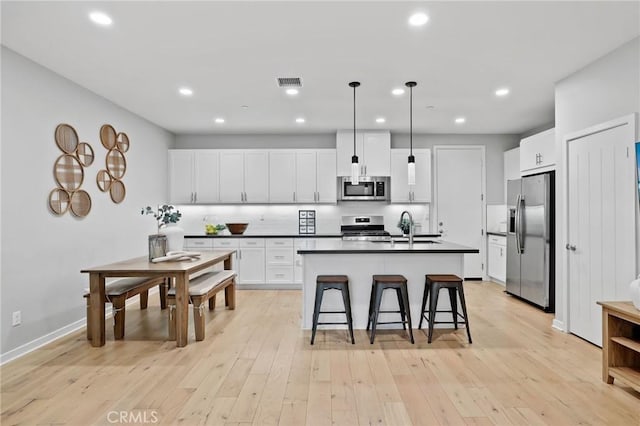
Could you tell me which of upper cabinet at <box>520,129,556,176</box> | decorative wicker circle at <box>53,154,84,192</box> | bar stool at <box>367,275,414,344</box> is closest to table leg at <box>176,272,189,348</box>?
decorative wicker circle at <box>53,154,84,192</box>

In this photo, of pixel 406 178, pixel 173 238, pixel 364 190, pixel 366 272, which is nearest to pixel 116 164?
pixel 173 238

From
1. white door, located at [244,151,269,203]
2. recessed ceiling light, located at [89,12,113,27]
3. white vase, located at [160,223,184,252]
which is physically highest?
recessed ceiling light, located at [89,12,113,27]

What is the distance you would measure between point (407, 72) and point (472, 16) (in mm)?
1057

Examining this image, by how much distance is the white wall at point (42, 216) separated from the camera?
A: 10.2 feet

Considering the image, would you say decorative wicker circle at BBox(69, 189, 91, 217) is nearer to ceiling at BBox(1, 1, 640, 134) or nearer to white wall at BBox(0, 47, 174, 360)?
white wall at BBox(0, 47, 174, 360)

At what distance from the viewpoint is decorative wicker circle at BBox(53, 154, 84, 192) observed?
3.66m

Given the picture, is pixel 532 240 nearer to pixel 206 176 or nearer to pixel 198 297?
pixel 198 297

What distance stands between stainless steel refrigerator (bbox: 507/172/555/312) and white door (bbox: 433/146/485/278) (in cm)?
111

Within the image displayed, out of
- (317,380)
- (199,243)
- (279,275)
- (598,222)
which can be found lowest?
(317,380)

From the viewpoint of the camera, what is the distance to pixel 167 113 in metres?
5.13

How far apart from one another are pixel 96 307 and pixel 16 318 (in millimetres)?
599

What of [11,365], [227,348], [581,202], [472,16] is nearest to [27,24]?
[11,365]

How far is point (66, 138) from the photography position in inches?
149

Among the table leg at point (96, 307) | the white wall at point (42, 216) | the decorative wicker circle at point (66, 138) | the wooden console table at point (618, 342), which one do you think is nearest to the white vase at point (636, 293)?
the wooden console table at point (618, 342)
